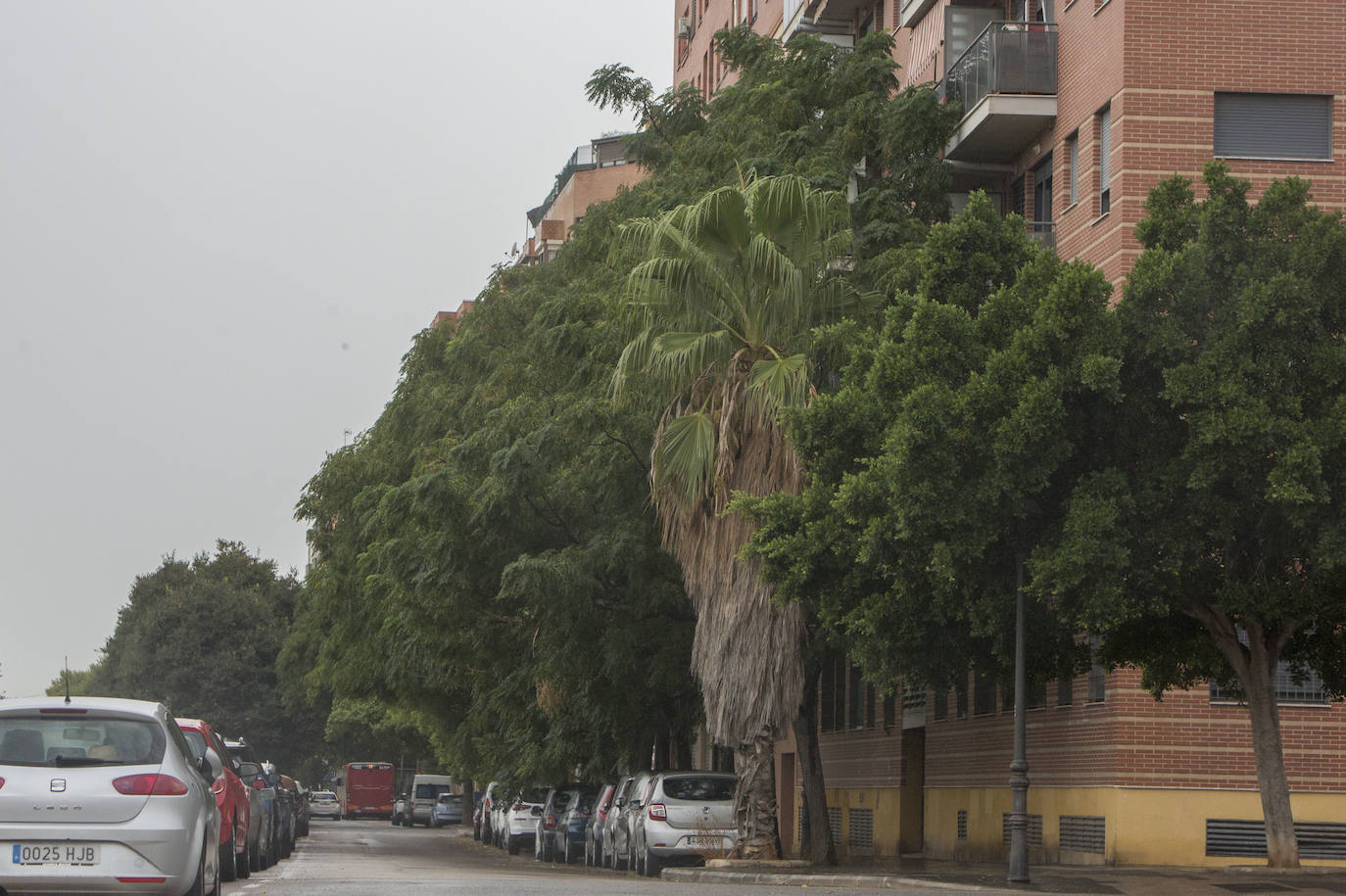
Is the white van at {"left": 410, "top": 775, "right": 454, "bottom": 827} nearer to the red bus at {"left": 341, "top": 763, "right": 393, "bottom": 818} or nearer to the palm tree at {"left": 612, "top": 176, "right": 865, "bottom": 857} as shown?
the red bus at {"left": 341, "top": 763, "right": 393, "bottom": 818}

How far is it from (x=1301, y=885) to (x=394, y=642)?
76.6 feet

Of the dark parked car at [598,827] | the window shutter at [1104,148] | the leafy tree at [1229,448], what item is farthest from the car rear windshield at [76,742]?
the dark parked car at [598,827]

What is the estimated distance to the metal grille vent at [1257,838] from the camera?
25641 mm

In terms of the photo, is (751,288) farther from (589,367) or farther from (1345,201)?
(1345,201)

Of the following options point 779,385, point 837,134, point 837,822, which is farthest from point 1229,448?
point 837,822

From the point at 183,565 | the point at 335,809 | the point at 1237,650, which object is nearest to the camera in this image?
the point at 1237,650

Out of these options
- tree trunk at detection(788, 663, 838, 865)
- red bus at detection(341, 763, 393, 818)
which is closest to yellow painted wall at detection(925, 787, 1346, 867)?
tree trunk at detection(788, 663, 838, 865)

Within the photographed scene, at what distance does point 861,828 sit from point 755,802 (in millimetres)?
13744

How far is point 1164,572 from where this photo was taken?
19562 millimetres

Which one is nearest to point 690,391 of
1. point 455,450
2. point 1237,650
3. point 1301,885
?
point 455,450

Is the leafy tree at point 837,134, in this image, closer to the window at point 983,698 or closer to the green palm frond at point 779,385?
the green palm frond at point 779,385

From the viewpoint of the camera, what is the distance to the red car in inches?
822

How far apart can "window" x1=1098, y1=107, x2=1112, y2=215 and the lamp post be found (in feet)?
28.5

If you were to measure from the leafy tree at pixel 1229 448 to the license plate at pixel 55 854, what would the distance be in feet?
32.6
